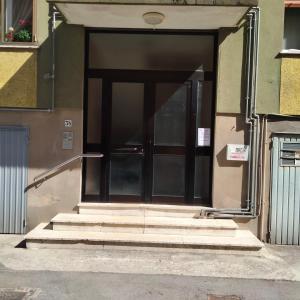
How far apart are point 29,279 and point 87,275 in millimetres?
671

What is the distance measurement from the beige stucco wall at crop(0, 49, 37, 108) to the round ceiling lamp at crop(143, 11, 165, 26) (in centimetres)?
188

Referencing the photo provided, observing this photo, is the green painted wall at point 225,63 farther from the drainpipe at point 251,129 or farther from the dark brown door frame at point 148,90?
the dark brown door frame at point 148,90

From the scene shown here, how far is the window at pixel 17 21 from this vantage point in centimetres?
779

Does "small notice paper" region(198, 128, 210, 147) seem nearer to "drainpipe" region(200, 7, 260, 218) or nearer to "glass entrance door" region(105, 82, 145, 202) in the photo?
"drainpipe" region(200, 7, 260, 218)

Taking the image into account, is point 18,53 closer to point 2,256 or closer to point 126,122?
point 126,122

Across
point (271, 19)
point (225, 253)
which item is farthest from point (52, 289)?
point (271, 19)

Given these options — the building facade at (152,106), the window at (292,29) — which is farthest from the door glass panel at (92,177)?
the window at (292,29)

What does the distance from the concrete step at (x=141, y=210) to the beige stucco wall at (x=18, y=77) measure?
6.08 ft

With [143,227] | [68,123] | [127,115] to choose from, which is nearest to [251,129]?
[127,115]

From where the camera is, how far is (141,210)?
305 inches

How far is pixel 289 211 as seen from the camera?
25.3 ft

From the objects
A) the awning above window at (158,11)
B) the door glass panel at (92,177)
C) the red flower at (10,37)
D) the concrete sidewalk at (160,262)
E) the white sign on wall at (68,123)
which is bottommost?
the concrete sidewalk at (160,262)

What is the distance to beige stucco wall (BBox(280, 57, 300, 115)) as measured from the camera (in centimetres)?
760

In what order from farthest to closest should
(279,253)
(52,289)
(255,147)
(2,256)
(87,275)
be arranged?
(255,147)
(279,253)
(2,256)
(87,275)
(52,289)
